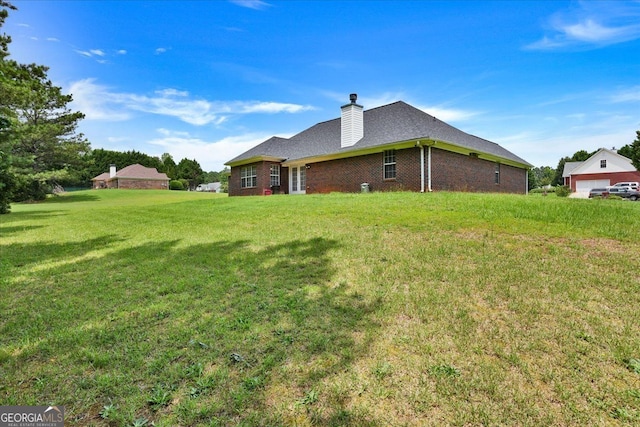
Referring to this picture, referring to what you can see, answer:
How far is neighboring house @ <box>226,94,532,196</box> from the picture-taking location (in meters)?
15.7

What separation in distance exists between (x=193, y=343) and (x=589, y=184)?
5308cm

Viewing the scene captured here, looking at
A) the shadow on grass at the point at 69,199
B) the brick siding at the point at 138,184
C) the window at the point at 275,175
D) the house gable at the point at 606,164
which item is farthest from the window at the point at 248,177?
the house gable at the point at 606,164

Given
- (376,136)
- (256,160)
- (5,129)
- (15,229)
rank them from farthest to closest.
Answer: (256,160)
(376,136)
(15,229)
(5,129)

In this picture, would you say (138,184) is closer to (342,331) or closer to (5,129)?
(5,129)

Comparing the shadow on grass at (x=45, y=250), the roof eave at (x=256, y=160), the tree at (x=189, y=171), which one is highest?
the tree at (x=189, y=171)

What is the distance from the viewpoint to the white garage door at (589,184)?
40.4m

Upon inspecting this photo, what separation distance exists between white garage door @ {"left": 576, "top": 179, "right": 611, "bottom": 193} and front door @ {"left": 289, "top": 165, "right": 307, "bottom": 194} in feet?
132

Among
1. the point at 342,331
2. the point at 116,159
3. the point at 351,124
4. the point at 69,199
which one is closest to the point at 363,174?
the point at 351,124

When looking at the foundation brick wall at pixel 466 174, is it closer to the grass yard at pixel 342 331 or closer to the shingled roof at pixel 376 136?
the shingled roof at pixel 376 136

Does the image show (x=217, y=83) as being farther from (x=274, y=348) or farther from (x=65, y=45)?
(x=274, y=348)

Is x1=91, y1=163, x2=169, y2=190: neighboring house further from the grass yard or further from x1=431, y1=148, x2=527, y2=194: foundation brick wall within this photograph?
the grass yard

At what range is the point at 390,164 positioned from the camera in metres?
16.5

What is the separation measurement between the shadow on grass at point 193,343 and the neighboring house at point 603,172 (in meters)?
49.9

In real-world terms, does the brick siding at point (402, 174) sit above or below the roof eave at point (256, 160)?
below
